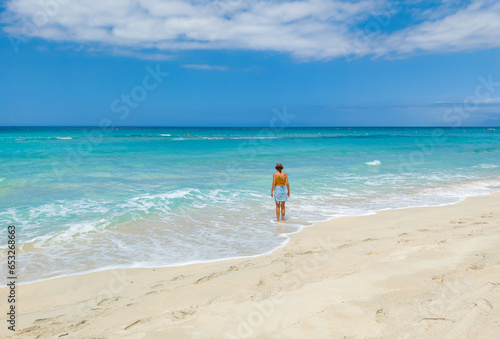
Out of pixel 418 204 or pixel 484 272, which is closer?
pixel 484 272

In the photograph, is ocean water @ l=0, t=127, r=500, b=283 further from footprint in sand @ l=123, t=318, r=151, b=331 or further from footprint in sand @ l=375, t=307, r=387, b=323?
footprint in sand @ l=375, t=307, r=387, b=323

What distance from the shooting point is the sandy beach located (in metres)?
3.47

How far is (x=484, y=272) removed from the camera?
4516 mm

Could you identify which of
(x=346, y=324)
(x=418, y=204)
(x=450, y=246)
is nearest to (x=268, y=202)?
(x=418, y=204)

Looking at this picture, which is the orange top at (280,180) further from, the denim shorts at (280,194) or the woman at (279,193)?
the denim shorts at (280,194)

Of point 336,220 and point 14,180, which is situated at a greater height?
point 14,180

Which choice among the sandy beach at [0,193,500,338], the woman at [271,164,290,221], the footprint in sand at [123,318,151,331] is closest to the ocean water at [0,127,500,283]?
the woman at [271,164,290,221]

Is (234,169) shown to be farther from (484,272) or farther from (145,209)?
(484,272)

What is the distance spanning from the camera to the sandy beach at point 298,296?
3467mm

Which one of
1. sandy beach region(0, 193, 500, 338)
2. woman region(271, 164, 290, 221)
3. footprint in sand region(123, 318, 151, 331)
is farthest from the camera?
woman region(271, 164, 290, 221)

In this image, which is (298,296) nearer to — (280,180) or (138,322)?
(138,322)

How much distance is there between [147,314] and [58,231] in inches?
216

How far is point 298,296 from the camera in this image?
418 centimetres

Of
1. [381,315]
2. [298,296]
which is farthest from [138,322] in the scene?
[381,315]
